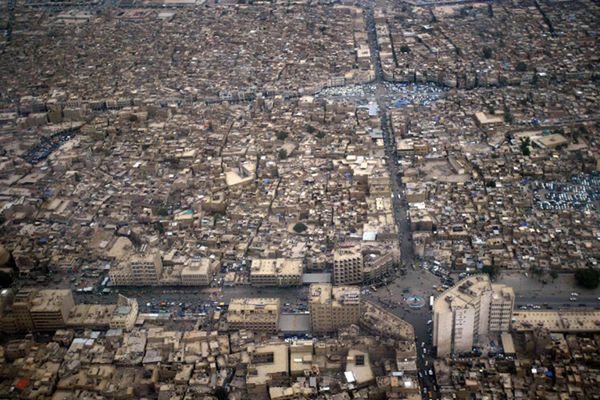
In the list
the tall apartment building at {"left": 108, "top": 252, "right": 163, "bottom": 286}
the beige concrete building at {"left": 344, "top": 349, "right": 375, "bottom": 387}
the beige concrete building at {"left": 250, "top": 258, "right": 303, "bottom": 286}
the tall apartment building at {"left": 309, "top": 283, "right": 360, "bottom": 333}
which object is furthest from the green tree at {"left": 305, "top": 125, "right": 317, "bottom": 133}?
the beige concrete building at {"left": 344, "top": 349, "right": 375, "bottom": 387}

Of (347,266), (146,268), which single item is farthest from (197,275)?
(347,266)

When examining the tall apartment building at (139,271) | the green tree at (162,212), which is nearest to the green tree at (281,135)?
the green tree at (162,212)

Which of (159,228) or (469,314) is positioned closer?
(469,314)

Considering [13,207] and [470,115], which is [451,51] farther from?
[13,207]

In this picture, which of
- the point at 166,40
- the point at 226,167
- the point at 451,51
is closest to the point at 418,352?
the point at 226,167

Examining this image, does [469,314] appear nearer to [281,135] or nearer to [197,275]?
[197,275]

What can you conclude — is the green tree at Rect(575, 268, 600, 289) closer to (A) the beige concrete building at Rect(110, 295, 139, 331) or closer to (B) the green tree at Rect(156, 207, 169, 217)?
(A) the beige concrete building at Rect(110, 295, 139, 331)

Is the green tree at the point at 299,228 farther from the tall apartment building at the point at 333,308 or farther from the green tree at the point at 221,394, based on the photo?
the green tree at the point at 221,394
